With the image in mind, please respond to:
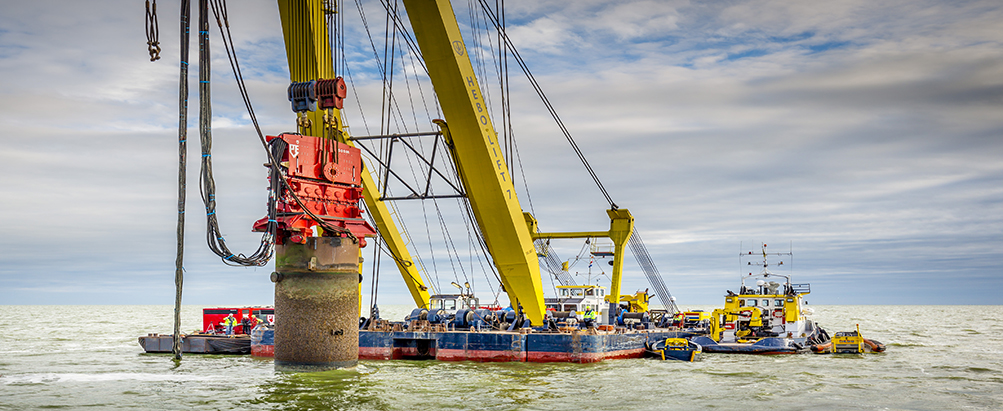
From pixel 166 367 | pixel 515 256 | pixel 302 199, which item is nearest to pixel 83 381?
pixel 166 367

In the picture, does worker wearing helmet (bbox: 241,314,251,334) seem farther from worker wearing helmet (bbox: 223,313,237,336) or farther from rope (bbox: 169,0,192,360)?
rope (bbox: 169,0,192,360)

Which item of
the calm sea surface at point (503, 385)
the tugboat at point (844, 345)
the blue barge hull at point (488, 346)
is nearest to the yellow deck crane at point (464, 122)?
the blue barge hull at point (488, 346)

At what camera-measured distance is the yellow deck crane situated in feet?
80.8

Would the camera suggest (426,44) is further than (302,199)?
Yes

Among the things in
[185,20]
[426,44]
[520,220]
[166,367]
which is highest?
[426,44]

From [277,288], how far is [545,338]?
11.6m

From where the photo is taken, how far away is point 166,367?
28.1m

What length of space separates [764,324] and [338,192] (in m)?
25.1

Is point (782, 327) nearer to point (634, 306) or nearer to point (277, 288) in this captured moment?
point (634, 306)

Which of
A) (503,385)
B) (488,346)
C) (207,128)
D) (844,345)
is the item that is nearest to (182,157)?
(207,128)

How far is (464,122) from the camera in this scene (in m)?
26.0

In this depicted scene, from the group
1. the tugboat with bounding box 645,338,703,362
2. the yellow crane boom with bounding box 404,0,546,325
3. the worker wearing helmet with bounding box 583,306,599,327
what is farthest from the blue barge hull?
the worker wearing helmet with bounding box 583,306,599,327

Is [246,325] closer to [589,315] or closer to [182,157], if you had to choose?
[589,315]

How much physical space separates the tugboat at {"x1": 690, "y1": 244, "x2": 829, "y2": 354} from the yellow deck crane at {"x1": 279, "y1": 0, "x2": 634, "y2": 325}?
11171 millimetres
